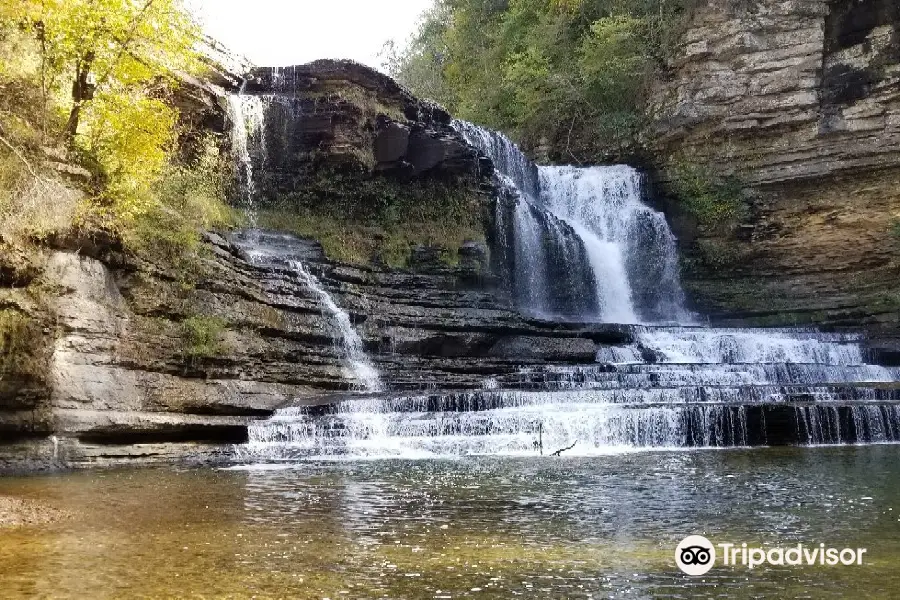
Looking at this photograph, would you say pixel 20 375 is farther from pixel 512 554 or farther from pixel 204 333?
pixel 512 554

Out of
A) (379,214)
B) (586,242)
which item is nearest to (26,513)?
(379,214)

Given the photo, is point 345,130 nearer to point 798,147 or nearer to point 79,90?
point 79,90

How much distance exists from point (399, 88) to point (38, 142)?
12.9m

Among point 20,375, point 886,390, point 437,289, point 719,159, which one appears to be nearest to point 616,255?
point 719,159

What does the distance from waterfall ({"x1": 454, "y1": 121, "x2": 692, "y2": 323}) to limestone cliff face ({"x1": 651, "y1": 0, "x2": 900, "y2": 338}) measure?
1.47m

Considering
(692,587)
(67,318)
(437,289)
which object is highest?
(437,289)

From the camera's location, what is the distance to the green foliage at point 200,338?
52.1ft

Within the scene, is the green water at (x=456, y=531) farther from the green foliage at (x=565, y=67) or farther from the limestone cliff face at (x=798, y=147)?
the green foliage at (x=565, y=67)

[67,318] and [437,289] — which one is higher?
[437,289]

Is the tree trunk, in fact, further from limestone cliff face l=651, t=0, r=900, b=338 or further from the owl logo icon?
limestone cliff face l=651, t=0, r=900, b=338

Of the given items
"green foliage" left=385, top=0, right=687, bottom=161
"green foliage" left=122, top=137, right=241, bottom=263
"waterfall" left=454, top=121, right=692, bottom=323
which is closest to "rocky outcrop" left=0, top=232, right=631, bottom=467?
"green foliage" left=122, top=137, right=241, bottom=263

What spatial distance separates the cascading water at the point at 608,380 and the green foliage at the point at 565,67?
11.7ft

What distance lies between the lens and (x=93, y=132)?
1585cm

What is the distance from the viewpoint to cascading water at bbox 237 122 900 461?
1418 centimetres
